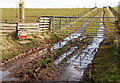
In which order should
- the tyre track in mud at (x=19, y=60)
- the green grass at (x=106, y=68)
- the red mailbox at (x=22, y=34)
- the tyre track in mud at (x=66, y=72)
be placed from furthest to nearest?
the red mailbox at (x=22, y=34) → the tyre track in mud at (x=19, y=60) → the tyre track in mud at (x=66, y=72) → the green grass at (x=106, y=68)

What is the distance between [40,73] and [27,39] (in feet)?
25.3

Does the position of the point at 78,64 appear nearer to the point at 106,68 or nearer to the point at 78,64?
the point at 78,64

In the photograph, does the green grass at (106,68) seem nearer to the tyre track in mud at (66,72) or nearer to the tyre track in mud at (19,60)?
the tyre track in mud at (66,72)

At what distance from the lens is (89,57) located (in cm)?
1088

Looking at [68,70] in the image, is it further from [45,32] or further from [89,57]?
[45,32]

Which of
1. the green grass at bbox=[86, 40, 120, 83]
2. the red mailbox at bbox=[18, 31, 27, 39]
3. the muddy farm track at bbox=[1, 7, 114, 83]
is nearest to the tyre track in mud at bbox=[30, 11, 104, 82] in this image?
the muddy farm track at bbox=[1, 7, 114, 83]

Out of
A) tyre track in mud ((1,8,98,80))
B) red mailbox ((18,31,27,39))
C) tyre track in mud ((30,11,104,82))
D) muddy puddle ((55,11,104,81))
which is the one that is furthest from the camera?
red mailbox ((18,31,27,39))

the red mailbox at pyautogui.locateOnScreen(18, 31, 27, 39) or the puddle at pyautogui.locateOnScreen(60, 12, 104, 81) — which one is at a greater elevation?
the red mailbox at pyautogui.locateOnScreen(18, 31, 27, 39)

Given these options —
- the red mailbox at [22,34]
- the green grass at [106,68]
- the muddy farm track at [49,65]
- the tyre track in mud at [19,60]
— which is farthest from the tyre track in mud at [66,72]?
the red mailbox at [22,34]

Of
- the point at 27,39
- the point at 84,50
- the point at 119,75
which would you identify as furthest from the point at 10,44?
the point at 119,75

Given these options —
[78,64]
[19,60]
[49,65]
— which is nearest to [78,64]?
[78,64]

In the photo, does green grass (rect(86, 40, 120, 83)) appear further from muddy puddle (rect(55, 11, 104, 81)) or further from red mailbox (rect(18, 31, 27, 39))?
red mailbox (rect(18, 31, 27, 39))

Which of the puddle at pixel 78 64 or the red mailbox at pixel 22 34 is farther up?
the red mailbox at pixel 22 34

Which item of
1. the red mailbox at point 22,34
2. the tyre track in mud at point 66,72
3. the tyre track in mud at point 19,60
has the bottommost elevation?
the tyre track in mud at point 66,72
